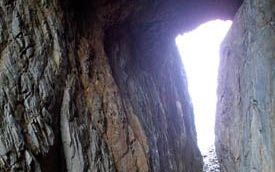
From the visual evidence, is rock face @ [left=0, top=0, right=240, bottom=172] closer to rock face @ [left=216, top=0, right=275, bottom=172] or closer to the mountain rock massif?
the mountain rock massif

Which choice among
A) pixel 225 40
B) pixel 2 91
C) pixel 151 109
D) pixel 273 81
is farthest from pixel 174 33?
pixel 2 91

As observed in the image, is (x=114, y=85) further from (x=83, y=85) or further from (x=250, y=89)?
(x=250, y=89)

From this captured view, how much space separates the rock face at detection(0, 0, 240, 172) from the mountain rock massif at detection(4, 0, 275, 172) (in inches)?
0.5

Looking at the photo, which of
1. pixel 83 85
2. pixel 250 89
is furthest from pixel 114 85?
pixel 250 89

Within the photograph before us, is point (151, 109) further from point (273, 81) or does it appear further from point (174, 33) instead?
point (273, 81)

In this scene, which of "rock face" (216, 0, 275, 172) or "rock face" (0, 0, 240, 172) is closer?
"rock face" (0, 0, 240, 172)

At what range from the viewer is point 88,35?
5633mm

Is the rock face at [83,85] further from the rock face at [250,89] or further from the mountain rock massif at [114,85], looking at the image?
the rock face at [250,89]

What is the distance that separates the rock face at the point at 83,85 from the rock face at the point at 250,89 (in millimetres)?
1134

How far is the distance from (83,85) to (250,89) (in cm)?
284

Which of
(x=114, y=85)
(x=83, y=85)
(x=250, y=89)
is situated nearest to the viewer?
(x=83, y=85)

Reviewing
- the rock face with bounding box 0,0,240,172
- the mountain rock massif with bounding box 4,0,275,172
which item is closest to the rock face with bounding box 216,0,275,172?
the mountain rock massif with bounding box 4,0,275,172

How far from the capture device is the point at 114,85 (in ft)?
18.6

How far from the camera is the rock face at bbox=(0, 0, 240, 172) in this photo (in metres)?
4.33
